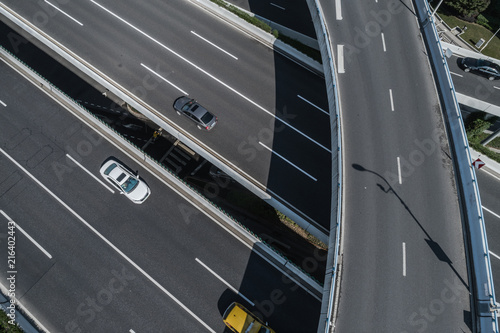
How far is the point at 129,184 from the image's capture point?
29.7 m

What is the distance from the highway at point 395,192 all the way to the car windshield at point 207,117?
12737 millimetres

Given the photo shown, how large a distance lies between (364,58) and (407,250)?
18.6 meters

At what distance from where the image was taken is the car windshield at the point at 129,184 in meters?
29.5

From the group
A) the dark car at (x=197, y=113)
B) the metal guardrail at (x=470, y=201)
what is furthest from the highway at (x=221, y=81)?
the metal guardrail at (x=470, y=201)

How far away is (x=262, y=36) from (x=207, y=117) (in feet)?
43.2

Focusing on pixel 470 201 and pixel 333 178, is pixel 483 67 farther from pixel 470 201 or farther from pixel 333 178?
pixel 333 178

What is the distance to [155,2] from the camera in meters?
39.8

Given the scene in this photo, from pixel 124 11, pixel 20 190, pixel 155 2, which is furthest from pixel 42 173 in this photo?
pixel 155 2

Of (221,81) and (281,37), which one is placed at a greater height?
(281,37)

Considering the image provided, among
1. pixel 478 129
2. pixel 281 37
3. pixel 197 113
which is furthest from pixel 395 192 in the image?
pixel 281 37

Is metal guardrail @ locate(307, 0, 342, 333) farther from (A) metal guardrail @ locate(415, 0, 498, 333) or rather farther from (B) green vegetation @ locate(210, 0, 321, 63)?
(A) metal guardrail @ locate(415, 0, 498, 333)

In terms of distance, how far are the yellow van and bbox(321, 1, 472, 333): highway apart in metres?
6.93

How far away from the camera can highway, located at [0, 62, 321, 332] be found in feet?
85.6

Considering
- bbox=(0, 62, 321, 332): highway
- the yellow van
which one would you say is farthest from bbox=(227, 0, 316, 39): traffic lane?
the yellow van
